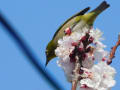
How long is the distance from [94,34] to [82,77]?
0.84ft

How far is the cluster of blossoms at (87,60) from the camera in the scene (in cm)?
120

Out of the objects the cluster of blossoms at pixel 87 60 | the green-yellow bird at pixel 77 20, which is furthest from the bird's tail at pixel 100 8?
the cluster of blossoms at pixel 87 60

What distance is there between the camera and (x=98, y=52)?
138cm

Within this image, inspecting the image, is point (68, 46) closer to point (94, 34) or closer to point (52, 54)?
point (94, 34)

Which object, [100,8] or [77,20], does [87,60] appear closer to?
[77,20]

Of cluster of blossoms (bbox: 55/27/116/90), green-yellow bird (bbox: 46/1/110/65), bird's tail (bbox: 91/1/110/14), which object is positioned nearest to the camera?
cluster of blossoms (bbox: 55/27/116/90)

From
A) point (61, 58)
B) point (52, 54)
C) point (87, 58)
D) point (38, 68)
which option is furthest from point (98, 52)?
point (52, 54)

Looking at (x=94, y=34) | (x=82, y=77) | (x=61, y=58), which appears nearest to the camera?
(x=82, y=77)

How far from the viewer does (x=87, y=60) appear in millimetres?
1322

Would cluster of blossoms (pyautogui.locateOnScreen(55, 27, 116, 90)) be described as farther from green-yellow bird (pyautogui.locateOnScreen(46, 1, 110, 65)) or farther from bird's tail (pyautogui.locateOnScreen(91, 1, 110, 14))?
bird's tail (pyautogui.locateOnScreen(91, 1, 110, 14))

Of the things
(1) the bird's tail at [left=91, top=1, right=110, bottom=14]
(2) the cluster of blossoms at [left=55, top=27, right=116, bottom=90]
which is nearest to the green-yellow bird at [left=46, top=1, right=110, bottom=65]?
(1) the bird's tail at [left=91, top=1, right=110, bottom=14]

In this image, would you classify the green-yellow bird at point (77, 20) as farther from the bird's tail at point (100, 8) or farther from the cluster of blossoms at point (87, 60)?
the cluster of blossoms at point (87, 60)

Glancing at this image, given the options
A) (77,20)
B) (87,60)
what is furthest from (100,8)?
(87,60)

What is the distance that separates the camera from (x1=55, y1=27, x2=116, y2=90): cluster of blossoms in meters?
1.20
